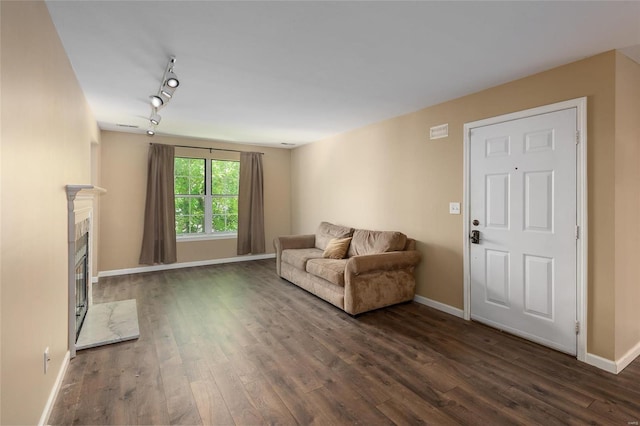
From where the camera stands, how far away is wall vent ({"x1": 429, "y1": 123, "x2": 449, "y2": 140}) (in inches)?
139

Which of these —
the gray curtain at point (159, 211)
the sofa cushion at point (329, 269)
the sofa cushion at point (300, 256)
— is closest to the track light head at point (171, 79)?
the sofa cushion at point (329, 269)

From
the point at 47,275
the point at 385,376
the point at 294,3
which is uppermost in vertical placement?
the point at 294,3

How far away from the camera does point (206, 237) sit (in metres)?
6.06

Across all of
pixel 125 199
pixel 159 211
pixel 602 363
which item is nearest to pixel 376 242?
pixel 602 363

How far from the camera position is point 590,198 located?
2.43 meters

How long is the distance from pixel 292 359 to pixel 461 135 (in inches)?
112

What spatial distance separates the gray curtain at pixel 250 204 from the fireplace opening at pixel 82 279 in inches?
118

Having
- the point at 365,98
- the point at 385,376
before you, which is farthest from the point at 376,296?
the point at 365,98

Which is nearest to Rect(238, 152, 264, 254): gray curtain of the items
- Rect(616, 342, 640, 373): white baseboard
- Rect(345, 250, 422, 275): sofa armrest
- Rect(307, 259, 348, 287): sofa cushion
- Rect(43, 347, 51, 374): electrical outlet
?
Rect(307, 259, 348, 287): sofa cushion

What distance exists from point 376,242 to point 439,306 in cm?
105

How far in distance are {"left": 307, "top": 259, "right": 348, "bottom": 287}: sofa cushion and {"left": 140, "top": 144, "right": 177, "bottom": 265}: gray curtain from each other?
9.56 ft

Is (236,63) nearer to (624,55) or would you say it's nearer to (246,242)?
(624,55)

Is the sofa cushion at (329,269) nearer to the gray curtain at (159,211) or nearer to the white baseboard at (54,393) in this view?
the white baseboard at (54,393)

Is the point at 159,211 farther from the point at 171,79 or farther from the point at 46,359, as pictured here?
the point at 46,359
